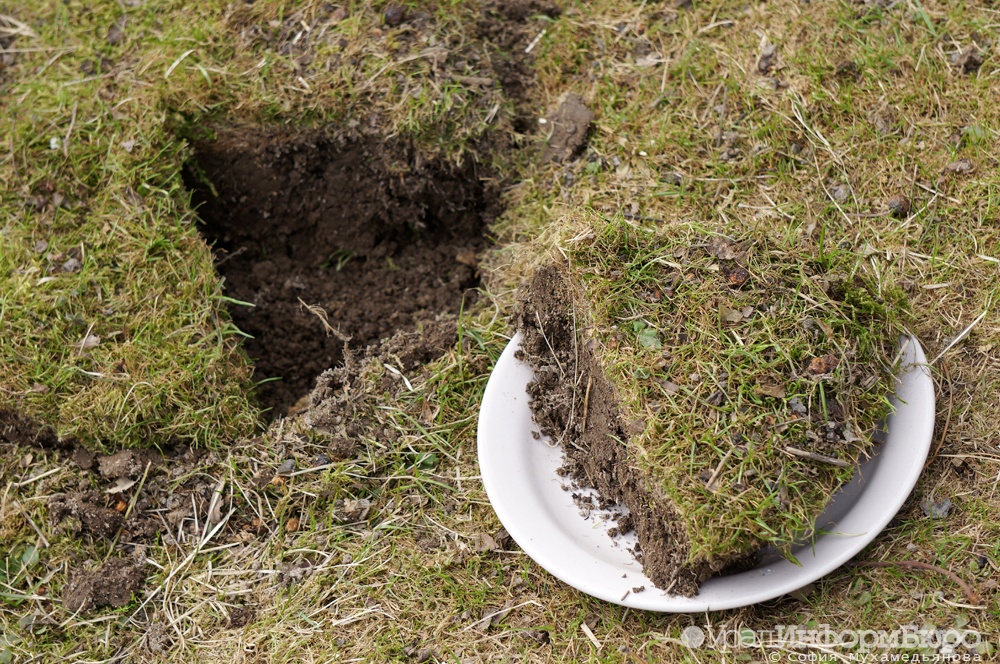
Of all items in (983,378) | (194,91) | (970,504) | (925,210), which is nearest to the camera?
(970,504)

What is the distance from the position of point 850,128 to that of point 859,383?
117cm

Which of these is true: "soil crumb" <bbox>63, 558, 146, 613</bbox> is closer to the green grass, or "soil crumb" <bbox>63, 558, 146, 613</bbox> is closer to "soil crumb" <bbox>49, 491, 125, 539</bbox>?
"soil crumb" <bbox>49, 491, 125, 539</bbox>

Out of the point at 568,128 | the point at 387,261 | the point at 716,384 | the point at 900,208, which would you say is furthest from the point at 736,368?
the point at 387,261

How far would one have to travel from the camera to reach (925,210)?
282 cm

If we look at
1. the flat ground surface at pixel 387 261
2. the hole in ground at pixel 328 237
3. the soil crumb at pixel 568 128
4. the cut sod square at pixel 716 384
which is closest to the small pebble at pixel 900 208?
the flat ground surface at pixel 387 261

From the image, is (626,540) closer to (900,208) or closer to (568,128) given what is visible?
(900,208)

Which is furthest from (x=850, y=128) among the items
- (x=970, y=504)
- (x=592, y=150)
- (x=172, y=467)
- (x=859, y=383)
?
(x=172, y=467)

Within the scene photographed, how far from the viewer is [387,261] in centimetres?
344

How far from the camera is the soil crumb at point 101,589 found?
2.69 meters

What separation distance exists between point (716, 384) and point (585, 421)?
18.2 inches

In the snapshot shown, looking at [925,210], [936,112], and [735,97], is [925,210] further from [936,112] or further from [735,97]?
[735,97]

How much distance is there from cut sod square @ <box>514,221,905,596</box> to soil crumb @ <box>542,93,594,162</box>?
836 mm

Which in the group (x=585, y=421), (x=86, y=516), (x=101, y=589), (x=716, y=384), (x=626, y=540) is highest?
(x=716, y=384)

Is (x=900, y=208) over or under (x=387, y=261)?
over
